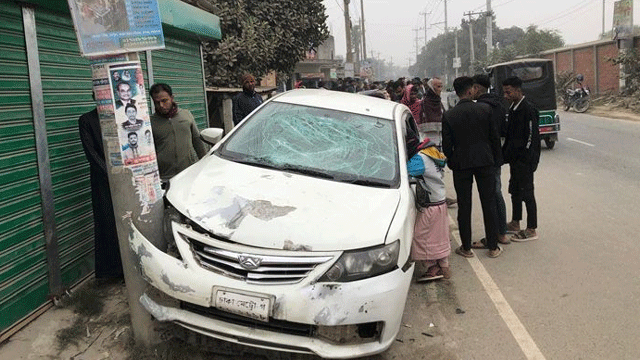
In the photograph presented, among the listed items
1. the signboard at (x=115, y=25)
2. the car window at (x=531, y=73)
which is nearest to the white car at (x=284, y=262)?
the signboard at (x=115, y=25)

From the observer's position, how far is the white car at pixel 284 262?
112 inches

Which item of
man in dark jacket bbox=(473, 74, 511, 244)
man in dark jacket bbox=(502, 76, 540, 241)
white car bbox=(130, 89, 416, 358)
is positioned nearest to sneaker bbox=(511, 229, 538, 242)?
man in dark jacket bbox=(502, 76, 540, 241)

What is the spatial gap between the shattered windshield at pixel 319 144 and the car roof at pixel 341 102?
7 cm

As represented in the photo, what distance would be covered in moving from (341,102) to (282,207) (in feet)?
5.97

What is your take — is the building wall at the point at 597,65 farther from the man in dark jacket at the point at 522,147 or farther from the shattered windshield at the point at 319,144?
the shattered windshield at the point at 319,144

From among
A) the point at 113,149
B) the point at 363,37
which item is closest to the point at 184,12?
the point at 113,149

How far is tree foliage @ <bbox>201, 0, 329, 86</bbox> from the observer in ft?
35.2

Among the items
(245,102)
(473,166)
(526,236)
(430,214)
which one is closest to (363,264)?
(430,214)

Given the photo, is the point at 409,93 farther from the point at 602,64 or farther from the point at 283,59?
the point at 602,64

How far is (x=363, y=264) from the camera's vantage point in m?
2.95

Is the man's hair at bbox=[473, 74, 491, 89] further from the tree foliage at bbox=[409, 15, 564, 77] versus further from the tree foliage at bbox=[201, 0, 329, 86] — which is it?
the tree foliage at bbox=[409, 15, 564, 77]

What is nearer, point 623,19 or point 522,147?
point 522,147

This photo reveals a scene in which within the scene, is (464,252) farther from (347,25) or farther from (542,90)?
(347,25)

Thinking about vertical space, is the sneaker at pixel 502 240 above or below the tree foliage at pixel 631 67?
below
